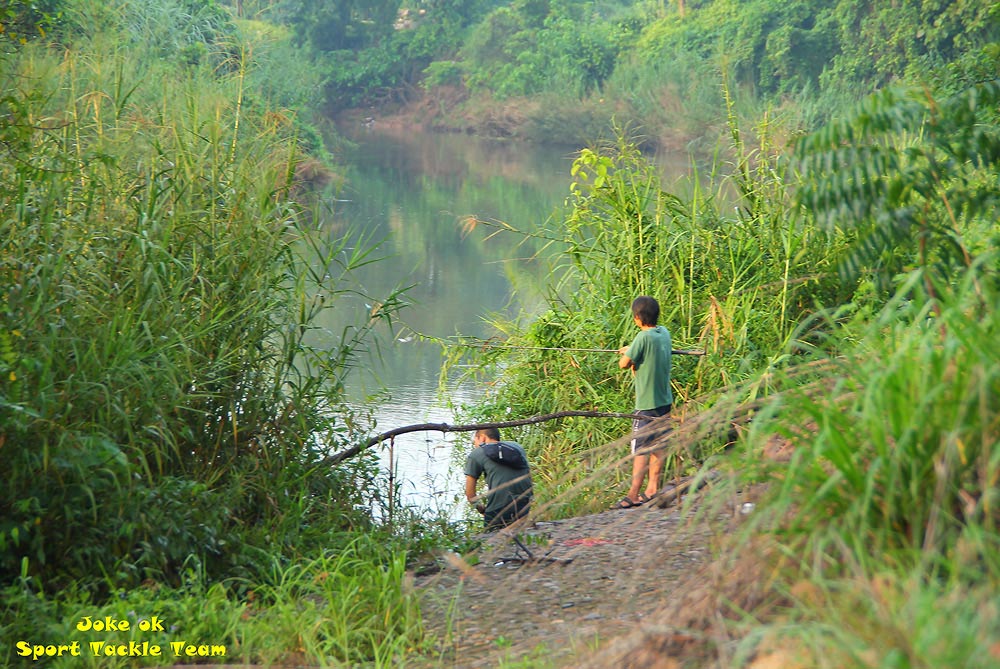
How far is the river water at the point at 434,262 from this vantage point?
26.7 ft

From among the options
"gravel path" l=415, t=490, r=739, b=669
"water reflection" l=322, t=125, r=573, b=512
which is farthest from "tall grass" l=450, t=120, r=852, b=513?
"gravel path" l=415, t=490, r=739, b=669

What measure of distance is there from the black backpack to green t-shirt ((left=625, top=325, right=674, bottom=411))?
859 millimetres

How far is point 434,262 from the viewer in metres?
17.5

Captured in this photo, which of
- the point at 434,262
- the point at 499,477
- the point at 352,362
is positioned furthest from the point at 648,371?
the point at 434,262

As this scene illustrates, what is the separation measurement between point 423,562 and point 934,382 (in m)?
3.10

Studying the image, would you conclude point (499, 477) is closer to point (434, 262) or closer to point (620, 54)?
point (434, 262)

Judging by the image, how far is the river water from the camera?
815cm

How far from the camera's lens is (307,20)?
4575 centimetres

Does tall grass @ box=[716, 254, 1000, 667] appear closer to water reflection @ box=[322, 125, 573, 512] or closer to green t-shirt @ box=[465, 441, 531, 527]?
water reflection @ box=[322, 125, 573, 512]

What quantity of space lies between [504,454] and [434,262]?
11723 mm

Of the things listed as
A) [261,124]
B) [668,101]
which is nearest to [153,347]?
[261,124]

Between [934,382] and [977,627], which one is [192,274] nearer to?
[934,382]

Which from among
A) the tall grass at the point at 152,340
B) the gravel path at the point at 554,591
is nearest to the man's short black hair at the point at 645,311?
the gravel path at the point at 554,591

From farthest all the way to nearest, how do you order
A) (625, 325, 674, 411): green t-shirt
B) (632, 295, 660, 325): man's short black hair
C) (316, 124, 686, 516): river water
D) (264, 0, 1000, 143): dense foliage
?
(264, 0, 1000, 143): dense foliage → (316, 124, 686, 516): river water → (632, 295, 660, 325): man's short black hair → (625, 325, 674, 411): green t-shirt
